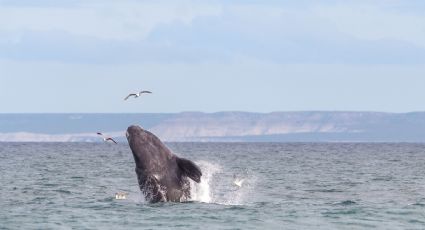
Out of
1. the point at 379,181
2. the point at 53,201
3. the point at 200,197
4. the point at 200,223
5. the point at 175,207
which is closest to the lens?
the point at 200,223

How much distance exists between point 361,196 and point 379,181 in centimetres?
1351

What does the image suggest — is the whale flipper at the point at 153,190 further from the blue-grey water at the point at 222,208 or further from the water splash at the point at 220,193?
the water splash at the point at 220,193

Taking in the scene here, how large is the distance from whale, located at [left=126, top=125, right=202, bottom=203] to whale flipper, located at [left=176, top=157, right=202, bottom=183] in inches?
1.5

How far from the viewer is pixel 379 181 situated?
5712 cm

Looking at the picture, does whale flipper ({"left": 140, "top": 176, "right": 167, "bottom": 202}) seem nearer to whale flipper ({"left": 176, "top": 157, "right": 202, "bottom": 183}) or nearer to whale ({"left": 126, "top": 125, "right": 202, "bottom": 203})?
whale ({"left": 126, "top": 125, "right": 202, "bottom": 203})

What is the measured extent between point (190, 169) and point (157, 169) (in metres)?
1.48

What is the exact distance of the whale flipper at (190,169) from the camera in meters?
31.3

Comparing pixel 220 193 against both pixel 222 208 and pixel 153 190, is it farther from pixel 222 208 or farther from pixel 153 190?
pixel 153 190

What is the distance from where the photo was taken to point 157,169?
108ft

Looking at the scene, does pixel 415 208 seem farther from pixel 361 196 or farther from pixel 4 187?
pixel 4 187

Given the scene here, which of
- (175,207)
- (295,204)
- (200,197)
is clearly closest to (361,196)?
(295,204)

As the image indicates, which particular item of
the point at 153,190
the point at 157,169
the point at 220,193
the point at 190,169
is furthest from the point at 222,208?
the point at 220,193

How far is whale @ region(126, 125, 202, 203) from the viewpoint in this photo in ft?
108

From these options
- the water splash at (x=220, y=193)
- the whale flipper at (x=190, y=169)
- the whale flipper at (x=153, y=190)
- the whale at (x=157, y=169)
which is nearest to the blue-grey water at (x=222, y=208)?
the water splash at (x=220, y=193)
